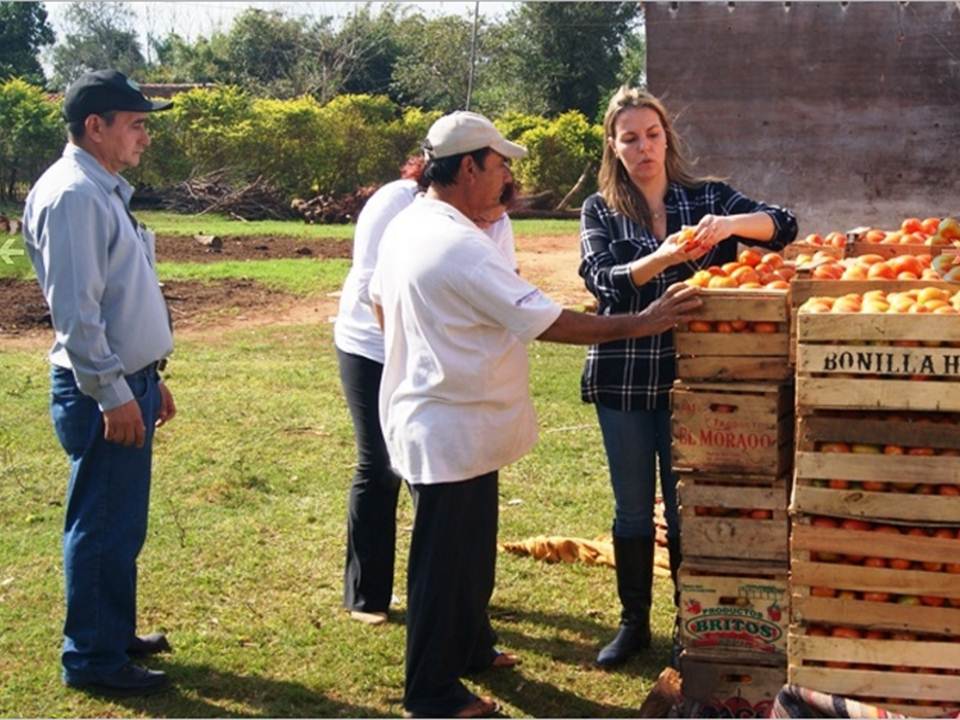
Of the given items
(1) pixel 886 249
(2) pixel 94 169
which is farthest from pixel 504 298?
(1) pixel 886 249

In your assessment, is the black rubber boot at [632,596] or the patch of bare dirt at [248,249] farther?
the patch of bare dirt at [248,249]

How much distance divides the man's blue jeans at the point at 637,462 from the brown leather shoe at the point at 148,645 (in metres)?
1.84

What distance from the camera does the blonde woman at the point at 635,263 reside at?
4973 mm

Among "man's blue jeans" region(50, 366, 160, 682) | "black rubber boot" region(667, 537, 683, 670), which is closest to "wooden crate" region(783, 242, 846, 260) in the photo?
"black rubber boot" region(667, 537, 683, 670)

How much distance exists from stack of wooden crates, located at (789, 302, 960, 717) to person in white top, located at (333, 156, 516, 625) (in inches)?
61.2

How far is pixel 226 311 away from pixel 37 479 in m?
7.59

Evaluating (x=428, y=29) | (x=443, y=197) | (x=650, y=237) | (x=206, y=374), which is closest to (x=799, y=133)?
(x=206, y=374)

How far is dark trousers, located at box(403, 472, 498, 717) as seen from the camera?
4.45 metres

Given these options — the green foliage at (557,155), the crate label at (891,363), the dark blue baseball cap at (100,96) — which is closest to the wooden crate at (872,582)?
the crate label at (891,363)

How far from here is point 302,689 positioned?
5137 mm

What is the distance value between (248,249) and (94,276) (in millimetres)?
17909

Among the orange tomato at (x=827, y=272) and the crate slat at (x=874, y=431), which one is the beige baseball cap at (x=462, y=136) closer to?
the orange tomato at (x=827, y=272)

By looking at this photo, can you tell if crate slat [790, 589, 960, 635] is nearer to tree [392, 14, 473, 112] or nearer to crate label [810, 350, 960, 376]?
crate label [810, 350, 960, 376]

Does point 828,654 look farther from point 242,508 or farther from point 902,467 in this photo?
point 242,508
